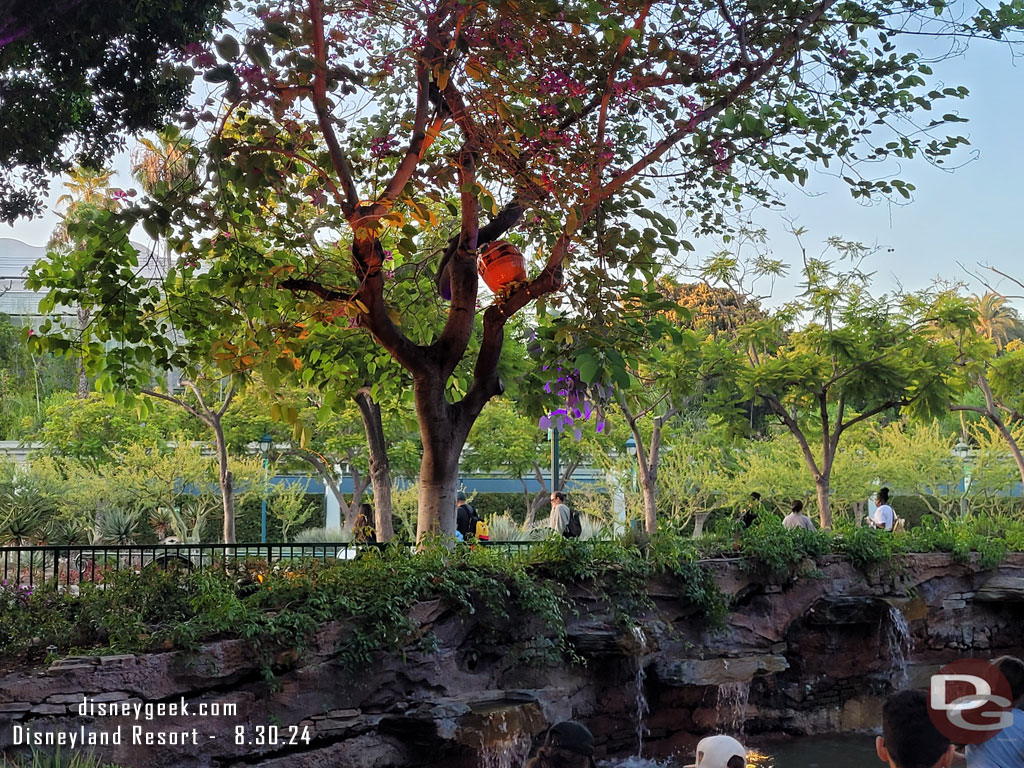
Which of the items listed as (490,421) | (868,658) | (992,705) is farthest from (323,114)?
(490,421)

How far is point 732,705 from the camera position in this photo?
33.4 ft

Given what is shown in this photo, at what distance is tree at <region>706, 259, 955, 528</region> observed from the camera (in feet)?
49.4

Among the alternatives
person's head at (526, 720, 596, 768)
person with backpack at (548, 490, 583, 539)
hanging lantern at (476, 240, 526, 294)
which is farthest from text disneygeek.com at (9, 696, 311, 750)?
person with backpack at (548, 490, 583, 539)

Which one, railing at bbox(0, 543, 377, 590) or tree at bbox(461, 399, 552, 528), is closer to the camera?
railing at bbox(0, 543, 377, 590)

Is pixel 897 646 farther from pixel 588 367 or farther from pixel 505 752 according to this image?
pixel 588 367

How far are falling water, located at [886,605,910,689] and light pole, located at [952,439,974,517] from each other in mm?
19463

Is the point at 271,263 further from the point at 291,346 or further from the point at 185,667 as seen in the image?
the point at 185,667

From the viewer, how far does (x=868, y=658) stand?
1222cm

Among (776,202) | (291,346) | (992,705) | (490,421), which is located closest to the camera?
(992,705)

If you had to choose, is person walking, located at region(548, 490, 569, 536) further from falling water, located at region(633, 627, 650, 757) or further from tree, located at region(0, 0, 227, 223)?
tree, located at region(0, 0, 227, 223)

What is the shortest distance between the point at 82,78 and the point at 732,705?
9.12 m

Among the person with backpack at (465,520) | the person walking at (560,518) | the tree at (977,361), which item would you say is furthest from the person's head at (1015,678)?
the tree at (977,361)

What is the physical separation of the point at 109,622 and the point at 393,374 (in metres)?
4.88

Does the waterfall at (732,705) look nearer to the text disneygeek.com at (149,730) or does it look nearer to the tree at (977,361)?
the text disneygeek.com at (149,730)
